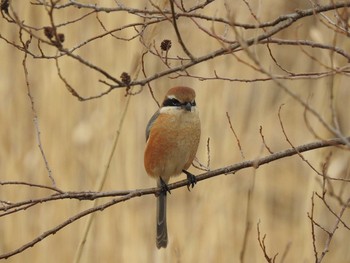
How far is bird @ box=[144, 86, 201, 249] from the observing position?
8.58ft

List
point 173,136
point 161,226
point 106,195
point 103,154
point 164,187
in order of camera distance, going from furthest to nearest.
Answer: point 103,154 → point 161,226 → point 173,136 → point 164,187 → point 106,195

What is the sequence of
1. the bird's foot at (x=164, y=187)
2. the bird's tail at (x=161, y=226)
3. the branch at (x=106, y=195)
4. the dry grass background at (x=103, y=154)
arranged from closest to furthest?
the branch at (x=106, y=195) → the bird's foot at (x=164, y=187) → the bird's tail at (x=161, y=226) → the dry grass background at (x=103, y=154)

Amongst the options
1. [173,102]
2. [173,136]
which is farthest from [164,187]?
[173,102]

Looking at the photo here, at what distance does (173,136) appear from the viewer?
266 centimetres

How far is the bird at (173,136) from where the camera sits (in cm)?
262

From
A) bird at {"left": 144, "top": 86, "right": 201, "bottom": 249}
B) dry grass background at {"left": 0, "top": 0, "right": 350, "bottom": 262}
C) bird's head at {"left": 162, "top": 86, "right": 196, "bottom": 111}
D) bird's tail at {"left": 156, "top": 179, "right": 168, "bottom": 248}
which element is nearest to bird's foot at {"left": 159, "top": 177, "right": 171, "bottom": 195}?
bird at {"left": 144, "top": 86, "right": 201, "bottom": 249}

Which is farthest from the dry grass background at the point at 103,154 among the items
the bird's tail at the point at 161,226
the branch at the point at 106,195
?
the branch at the point at 106,195

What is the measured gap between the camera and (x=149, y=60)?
134 inches

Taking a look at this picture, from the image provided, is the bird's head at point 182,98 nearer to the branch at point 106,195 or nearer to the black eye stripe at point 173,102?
the black eye stripe at point 173,102

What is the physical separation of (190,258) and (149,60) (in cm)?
96

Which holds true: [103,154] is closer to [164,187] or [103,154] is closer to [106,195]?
[164,187]

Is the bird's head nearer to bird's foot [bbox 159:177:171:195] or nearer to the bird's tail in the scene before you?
bird's foot [bbox 159:177:171:195]

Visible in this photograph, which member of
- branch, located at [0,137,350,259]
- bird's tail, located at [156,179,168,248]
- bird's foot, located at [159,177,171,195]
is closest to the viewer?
branch, located at [0,137,350,259]

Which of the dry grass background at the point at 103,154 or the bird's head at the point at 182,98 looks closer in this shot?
the bird's head at the point at 182,98
